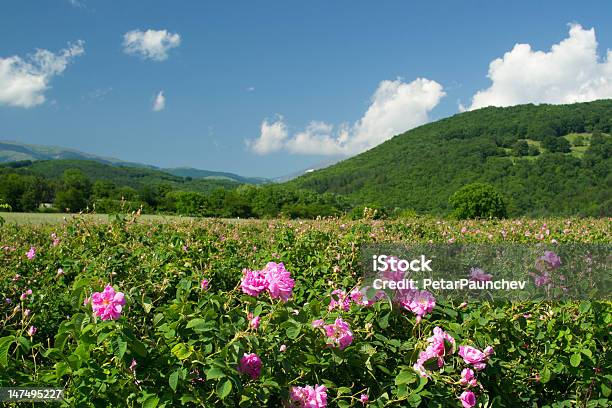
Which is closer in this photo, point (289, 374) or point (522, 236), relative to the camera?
point (289, 374)

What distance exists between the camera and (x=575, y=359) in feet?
6.98

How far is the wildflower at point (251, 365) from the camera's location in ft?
5.12

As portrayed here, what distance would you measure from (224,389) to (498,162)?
73711 millimetres

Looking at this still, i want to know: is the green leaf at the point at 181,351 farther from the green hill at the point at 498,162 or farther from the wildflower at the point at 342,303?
the green hill at the point at 498,162

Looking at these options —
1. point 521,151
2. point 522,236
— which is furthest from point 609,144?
point 522,236

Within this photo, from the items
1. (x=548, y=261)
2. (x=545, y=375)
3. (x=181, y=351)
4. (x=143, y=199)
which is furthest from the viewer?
(x=143, y=199)

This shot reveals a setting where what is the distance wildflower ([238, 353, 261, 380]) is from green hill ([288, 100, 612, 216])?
1953 inches

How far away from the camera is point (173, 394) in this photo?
5.04 feet

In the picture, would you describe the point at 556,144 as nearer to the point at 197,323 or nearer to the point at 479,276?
the point at 479,276

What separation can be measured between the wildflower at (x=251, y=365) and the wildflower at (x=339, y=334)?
28 centimetres

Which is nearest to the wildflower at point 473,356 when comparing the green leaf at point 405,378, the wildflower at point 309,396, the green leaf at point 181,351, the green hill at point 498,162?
the green leaf at point 405,378

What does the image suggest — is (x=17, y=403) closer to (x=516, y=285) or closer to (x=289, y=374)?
(x=289, y=374)

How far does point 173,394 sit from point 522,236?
22.7ft

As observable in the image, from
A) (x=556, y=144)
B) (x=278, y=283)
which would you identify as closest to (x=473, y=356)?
(x=278, y=283)
